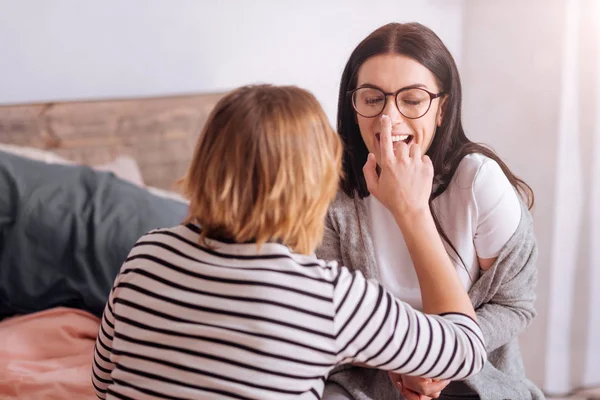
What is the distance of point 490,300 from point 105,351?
0.61 meters

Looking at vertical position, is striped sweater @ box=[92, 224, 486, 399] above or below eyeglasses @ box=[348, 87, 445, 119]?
below

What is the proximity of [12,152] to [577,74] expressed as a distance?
166cm

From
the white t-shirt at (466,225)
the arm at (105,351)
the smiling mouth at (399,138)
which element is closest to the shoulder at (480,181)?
the white t-shirt at (466,225)

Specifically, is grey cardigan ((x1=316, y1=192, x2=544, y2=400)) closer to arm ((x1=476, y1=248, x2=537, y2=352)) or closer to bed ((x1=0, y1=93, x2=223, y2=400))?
arm ((x1=476, y1=248, x2=537, y2=352))

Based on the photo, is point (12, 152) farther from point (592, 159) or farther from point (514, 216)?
point (592, 159)

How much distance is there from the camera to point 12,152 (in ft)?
6.40

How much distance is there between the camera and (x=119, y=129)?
2320 mm

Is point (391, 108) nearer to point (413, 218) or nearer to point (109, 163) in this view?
point (413, 218)

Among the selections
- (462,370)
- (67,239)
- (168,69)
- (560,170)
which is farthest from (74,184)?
(560,170)

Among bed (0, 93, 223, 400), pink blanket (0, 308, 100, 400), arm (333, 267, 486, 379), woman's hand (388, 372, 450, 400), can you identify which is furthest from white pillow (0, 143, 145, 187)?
arm (333, 267, 486, 379)

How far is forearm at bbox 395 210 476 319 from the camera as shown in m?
0.98

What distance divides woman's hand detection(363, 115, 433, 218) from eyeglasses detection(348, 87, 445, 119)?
0.09 m

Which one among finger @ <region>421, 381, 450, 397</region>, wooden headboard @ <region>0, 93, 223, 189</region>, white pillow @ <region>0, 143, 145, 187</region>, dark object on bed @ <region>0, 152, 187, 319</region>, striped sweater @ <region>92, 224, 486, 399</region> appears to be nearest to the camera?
striped sweater @ <region>92, 224, 486, 399</region>

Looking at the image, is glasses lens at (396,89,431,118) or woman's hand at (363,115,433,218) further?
glasses lens at (396,89,431,118)
